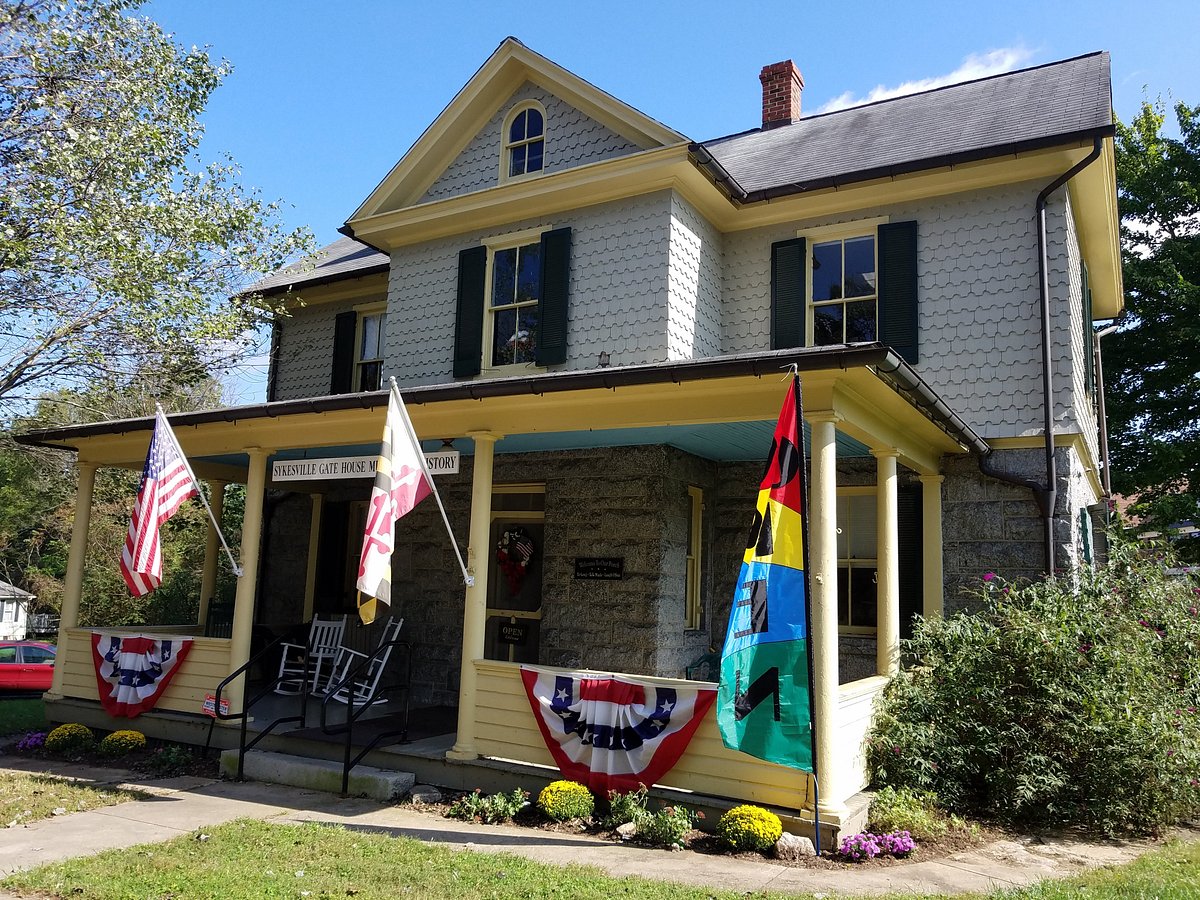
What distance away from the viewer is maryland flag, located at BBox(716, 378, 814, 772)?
18.6ft

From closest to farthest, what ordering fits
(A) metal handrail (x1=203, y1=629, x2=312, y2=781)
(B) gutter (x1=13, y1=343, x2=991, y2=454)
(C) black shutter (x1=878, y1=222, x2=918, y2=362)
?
(B) gutter (x1=13, y1=343, x2=991, y2=454) < (A) metal handrail (x1=203, y1=629, x2=312, y2=781) < (C) black shutter (x1=878, y1=222, x2=918, y2=362)

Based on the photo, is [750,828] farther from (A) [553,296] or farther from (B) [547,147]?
(B) [547,147]

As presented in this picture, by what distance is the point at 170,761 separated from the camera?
895cm

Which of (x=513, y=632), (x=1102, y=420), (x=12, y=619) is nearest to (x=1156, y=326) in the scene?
(x=1102, y=420)

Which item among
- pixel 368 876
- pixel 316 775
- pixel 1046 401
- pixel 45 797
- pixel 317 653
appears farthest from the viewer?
pixel 317 653

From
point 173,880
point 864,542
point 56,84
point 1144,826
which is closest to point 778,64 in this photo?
point 864,542

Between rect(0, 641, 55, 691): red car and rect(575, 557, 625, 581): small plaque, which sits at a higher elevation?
rect(575, 557, 625, 581): small plaque

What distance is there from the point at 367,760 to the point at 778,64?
462 inches

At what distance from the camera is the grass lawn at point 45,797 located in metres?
7.20

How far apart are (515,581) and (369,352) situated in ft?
17.0

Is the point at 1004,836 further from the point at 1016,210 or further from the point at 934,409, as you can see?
the point at 1016,210

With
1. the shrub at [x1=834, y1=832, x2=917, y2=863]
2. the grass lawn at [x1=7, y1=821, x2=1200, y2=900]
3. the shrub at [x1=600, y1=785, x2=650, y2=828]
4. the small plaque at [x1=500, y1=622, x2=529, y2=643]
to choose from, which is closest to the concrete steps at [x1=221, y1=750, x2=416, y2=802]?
the grass lawn at [x1=7, y1=821, x2=1200, y2=900]

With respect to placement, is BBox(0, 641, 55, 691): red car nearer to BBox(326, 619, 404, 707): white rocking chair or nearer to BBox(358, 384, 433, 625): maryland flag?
BBox(326, 619, 404, 707): white rocking chair

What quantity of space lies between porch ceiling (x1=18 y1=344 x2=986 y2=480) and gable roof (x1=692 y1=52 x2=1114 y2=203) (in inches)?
129
